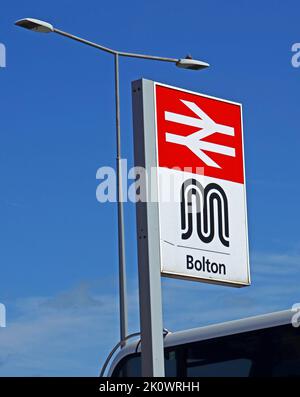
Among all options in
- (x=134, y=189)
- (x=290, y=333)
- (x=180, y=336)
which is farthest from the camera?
(x=180, y=336)

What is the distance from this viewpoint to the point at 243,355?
11.9 m

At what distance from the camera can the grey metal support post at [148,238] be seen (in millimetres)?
4559

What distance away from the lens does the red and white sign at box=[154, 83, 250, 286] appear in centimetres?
476

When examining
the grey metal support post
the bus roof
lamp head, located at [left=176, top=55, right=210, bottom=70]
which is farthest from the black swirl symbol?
lamp head, located at [left=176, top=55, right=210, bottom=70]

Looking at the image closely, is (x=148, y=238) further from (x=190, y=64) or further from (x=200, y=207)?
(x=190, y=64)

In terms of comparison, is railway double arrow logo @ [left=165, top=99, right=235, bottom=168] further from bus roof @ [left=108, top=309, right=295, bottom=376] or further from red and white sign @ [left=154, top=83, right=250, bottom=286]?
bus roof @ [left=108, top=309, right=295, bottom=376]

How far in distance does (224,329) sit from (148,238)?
7.86m

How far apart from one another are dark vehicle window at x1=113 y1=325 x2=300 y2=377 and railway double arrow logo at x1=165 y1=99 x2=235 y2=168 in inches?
260

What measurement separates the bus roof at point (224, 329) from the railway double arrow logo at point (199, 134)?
6908 millimetres
